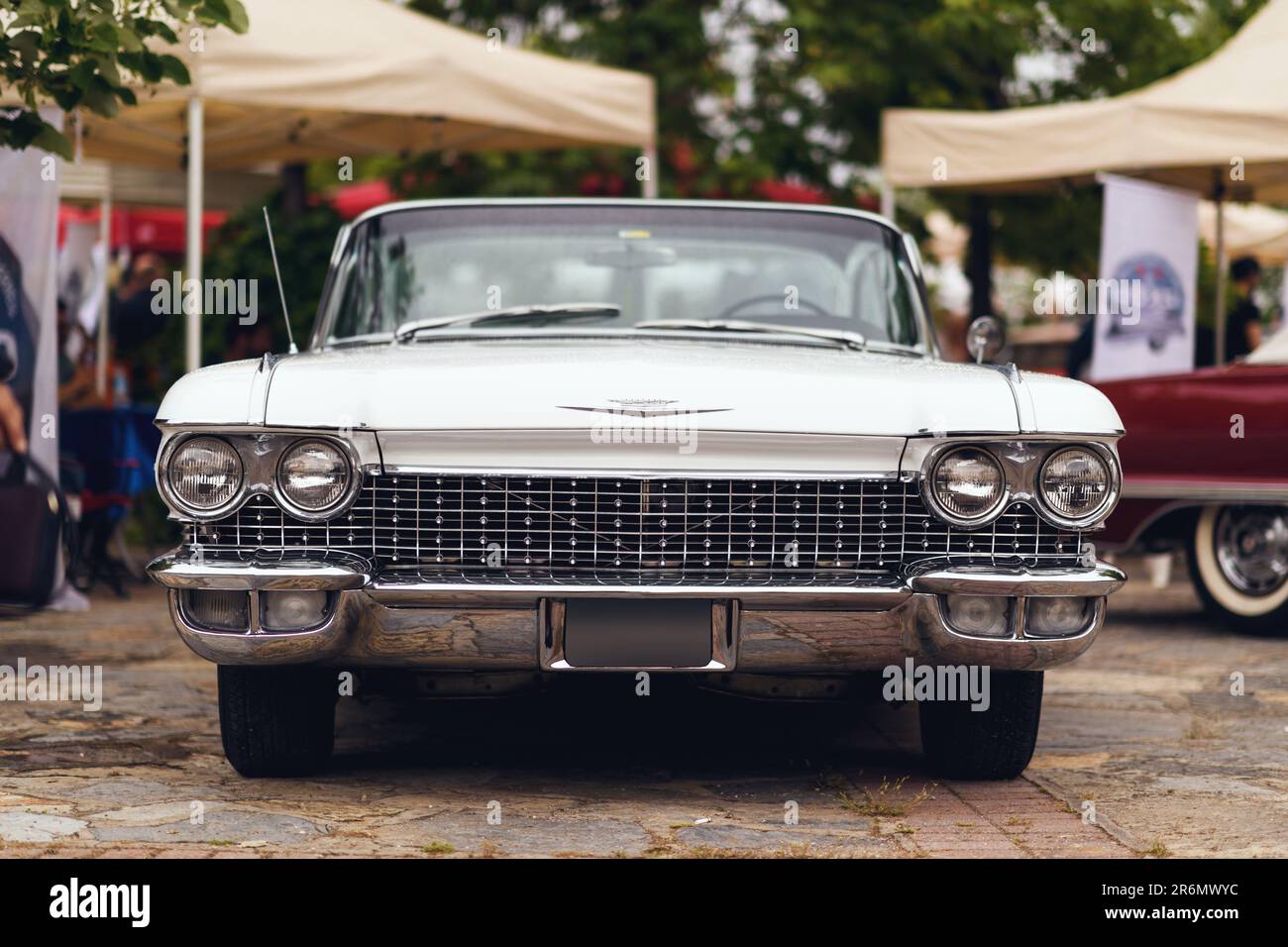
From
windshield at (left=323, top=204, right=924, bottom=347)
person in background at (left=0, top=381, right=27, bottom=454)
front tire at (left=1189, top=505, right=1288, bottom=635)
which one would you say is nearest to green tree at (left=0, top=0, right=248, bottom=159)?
windshield at (left=323, top=204, right=924, bottom=347)

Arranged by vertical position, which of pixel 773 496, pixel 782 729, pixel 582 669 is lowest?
pixel 782 729

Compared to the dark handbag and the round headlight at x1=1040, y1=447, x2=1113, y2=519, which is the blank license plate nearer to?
the round headlight at x1=1040, y1=447, x2=1113, y2=519

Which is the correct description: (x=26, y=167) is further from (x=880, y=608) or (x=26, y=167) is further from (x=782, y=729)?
(x=880, y=608)

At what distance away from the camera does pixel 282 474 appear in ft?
13.8

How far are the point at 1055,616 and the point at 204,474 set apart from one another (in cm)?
199

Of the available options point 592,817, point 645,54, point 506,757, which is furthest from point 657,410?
point 645,54

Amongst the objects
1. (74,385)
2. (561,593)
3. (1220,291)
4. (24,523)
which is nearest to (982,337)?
(561,593)

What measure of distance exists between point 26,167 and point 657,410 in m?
4.71

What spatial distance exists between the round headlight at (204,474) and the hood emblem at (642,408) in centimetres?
77

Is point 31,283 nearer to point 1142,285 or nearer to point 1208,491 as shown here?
point 1208,491

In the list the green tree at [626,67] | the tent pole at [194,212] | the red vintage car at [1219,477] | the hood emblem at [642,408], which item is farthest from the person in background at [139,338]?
the hood emblem at [642,408]

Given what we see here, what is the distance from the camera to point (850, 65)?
1391 cm

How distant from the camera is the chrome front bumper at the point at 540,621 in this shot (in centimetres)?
416

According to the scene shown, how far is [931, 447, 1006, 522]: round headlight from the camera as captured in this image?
168 inches
